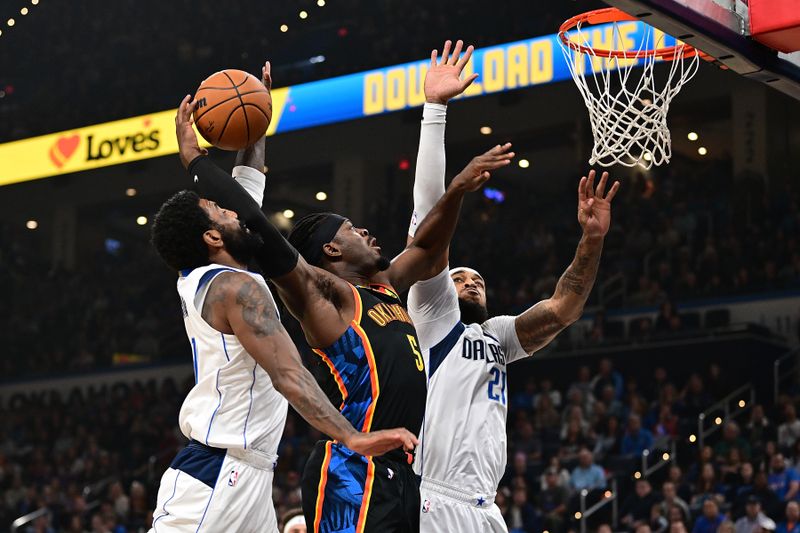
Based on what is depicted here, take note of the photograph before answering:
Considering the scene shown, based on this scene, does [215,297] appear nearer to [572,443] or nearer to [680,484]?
[680,484]

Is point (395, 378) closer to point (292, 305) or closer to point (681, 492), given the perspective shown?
point (292, 305)

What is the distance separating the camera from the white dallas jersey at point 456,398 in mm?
5195

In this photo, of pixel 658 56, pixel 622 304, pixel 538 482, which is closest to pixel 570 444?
pixel 538 482

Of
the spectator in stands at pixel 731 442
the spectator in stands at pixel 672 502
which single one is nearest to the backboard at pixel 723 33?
the spectator in stands at pixel 672 502

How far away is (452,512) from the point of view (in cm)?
516

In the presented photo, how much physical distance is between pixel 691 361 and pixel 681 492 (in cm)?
397

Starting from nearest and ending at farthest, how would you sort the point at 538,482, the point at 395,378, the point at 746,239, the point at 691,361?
the point at 395,378
the point at 538,482
the point at 691,361
the point at 746,239

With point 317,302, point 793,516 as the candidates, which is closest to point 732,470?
point 793,516

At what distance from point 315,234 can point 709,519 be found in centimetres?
796

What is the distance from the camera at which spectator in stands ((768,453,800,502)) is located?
11.2 m

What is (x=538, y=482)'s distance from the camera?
45.6ft

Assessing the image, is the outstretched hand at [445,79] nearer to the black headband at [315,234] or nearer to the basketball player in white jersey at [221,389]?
the black headband at [315,234]

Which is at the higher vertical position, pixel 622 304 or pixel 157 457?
pixel 622 304

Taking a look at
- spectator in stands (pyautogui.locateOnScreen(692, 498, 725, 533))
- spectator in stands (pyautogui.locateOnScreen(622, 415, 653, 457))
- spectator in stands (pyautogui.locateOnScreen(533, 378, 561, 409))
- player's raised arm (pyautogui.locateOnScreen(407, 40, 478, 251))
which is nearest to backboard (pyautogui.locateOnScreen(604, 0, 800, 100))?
player's raised arm (pyautogui.locateOnScreen(407, 40, 478, 251))
